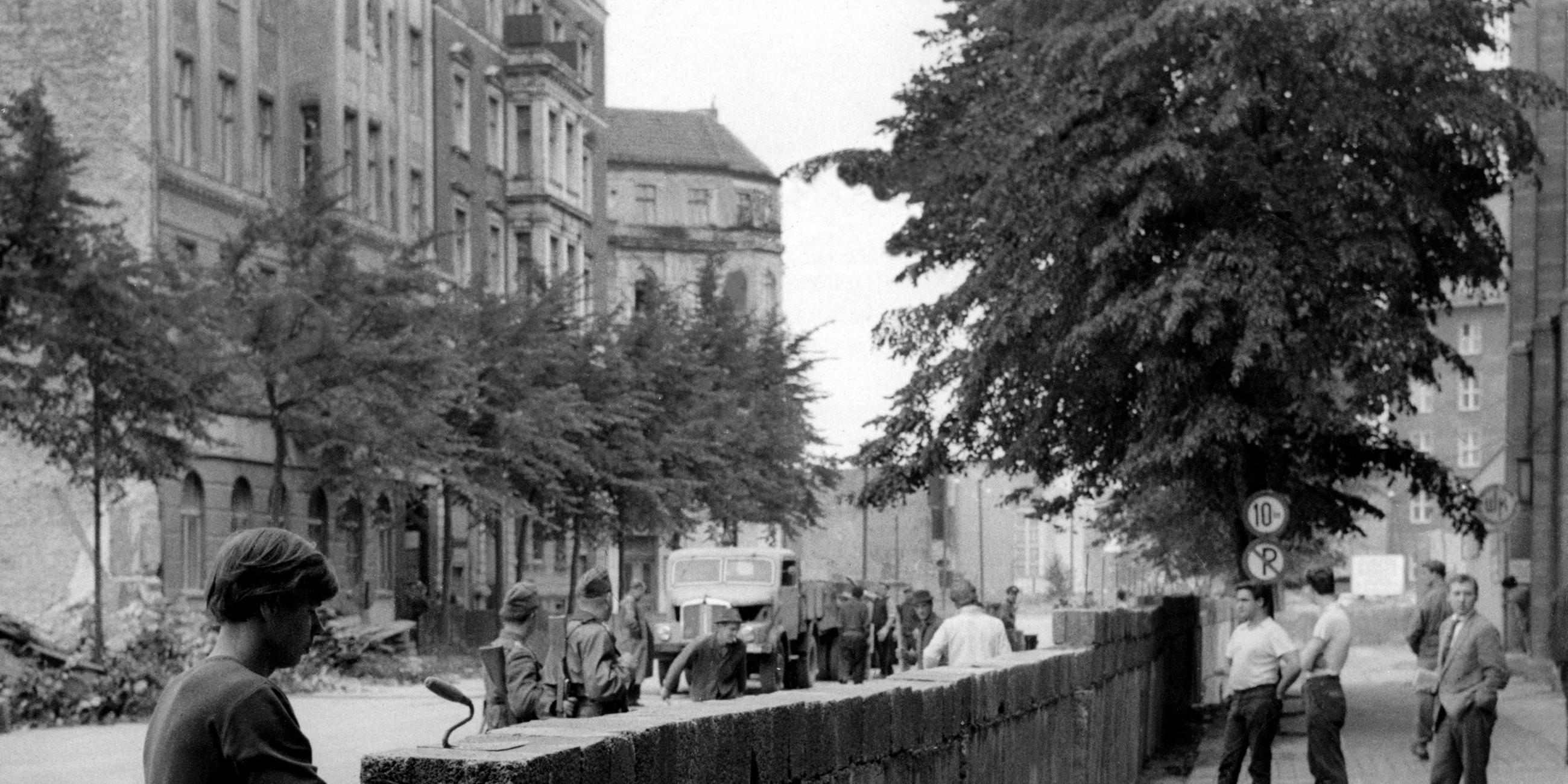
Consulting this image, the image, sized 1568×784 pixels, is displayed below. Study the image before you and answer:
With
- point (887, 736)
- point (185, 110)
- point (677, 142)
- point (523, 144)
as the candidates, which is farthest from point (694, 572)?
point (677, 142)

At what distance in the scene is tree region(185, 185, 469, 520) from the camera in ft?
128

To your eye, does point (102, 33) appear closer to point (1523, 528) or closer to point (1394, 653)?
point (1523, 528)

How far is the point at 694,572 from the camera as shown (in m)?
39.1

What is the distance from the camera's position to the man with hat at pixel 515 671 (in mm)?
11828

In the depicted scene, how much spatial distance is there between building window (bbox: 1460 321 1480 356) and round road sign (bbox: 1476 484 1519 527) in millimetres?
105059

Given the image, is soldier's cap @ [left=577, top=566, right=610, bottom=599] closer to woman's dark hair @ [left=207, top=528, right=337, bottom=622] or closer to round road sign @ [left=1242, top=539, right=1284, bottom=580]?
woman's dark hair @ [left=207, top=528, right=337, bottom=622]

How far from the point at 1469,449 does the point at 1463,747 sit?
130 m

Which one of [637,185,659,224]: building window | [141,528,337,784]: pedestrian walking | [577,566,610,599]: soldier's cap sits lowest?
[577,566,610,599]: soldier's cap

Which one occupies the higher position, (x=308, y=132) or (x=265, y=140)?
(x=308, y=132)

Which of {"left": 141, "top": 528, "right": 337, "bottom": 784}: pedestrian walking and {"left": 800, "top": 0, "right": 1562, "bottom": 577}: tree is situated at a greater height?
{"left": 800, "top": 0, "right": 1562, "bottom": 577}: tree

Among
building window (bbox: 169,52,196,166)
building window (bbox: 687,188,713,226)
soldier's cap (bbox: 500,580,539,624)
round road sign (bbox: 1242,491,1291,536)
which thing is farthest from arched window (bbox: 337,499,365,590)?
building window (bbox: 687,188,713,226)

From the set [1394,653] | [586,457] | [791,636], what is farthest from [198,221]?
[1394,653]

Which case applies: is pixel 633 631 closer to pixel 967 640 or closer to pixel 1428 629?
pixel 1428 629

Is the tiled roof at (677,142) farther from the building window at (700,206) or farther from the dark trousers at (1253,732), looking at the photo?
the dark trousers at (1253,732)
